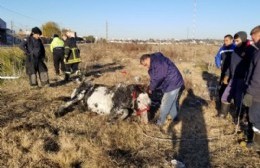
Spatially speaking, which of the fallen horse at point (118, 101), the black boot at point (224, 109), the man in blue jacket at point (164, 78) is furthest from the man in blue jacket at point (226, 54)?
the fallen horse at point (118, 101)

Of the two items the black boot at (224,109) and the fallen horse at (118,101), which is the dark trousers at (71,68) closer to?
the fallen horse at (118,101)

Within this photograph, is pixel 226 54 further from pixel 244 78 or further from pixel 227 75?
pixel 244 78

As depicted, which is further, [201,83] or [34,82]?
[201,83]

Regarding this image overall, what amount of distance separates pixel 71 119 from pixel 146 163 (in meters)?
2.24

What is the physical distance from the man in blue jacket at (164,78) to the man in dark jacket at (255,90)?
1486 mm

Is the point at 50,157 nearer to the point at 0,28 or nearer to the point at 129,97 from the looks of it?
the point at 129,97

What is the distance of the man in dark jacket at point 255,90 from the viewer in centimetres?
502

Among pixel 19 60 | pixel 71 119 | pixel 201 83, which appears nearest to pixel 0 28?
pixel 19 60

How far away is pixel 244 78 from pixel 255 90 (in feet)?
4.47

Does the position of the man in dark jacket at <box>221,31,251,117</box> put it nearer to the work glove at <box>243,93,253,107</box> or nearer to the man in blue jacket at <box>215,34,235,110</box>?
the man in blue jacket at <box>215,34,235,110</box>

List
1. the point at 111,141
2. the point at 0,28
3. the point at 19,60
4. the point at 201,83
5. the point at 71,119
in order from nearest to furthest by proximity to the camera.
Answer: the point at 111,141 < the point at 71,119 < the point at 201,83 < the point at 19,60 < the point at 0,28

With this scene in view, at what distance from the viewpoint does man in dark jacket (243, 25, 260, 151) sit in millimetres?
5020

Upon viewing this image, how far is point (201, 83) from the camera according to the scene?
39.2 ft

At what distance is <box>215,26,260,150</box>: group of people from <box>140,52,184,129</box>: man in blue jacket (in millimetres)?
1267
